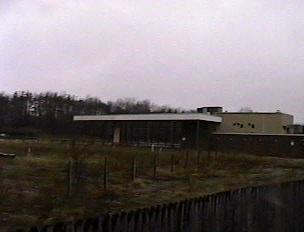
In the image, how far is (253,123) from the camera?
94.2 meters

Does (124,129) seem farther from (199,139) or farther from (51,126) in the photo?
(51,126)

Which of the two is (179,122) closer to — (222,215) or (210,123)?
(210,123)

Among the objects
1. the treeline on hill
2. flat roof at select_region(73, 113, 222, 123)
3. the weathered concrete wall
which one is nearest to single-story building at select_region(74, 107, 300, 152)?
flat roof at select_region(73, 113, 222, 123)

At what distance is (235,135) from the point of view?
286 ft

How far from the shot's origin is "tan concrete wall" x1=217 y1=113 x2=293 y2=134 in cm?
9338

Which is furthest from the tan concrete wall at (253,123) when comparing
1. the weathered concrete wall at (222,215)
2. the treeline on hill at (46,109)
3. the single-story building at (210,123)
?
the weathered concrete wall at (222,215)

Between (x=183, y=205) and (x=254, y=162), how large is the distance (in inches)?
1823

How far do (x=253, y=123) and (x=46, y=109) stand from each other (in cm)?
8532

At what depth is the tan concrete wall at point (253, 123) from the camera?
93375 mm

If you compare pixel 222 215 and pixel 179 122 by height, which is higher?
pixel 179 122

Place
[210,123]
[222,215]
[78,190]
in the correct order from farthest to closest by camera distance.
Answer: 1. [210,123]
2. [78,190]
3. [222,215]

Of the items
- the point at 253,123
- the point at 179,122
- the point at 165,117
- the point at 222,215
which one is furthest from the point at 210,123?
the point at 222,215

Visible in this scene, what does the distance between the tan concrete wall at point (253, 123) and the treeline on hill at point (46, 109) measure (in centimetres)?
5789

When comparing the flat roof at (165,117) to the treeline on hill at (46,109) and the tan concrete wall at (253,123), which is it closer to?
the tan concrete wall at (253,123)
